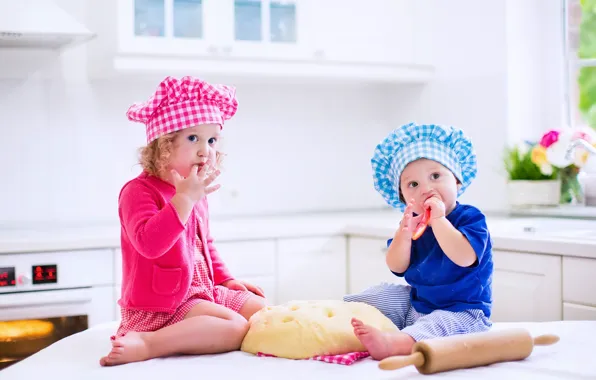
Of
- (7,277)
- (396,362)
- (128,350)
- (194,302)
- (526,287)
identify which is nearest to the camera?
(396,362)

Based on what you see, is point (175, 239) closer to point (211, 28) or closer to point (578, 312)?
point (578, 312)

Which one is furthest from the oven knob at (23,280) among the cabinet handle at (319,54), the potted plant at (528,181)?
the potted plant at (528,181)

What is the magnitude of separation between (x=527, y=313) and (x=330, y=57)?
1.35 metres

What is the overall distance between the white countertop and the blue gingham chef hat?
1.72 ft

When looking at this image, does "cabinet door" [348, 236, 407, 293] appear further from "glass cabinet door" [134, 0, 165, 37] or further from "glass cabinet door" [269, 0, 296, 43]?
"glass cabinet door" [134, 0, 165, 37]

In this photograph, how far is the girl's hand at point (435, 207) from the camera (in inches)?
61.5

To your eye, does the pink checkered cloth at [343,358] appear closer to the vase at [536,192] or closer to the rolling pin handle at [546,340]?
the rolling pin handle at [546,340]

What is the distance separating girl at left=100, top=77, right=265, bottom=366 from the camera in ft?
4.95

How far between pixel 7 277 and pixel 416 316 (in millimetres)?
1392

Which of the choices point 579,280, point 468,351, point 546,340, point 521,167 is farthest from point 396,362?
point 521,167

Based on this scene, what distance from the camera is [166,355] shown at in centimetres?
149

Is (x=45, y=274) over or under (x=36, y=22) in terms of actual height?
under

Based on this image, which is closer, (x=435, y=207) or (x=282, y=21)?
(x=435, y=207)

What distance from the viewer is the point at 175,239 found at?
153cm
